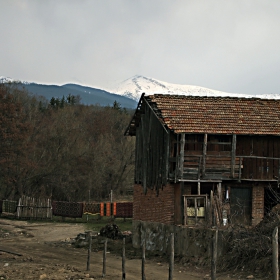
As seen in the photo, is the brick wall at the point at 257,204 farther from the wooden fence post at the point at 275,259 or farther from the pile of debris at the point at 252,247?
the wooden fence post at the point at 275,259

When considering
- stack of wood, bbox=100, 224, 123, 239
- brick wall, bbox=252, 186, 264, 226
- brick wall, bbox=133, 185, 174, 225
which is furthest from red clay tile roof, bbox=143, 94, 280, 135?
stack of wood, bbox=100, 224, 123, 239

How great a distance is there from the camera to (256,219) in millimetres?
31578

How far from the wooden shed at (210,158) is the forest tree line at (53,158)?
21926mm

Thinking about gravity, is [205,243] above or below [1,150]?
below

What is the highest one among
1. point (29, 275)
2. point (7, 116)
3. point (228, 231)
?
point (7, 116)

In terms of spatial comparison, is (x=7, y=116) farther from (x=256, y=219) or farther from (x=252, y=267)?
(x=252, y=267)

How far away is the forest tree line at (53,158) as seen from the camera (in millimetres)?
52719

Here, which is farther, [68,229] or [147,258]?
[68,229]

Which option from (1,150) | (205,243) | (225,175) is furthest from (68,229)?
(205,243)

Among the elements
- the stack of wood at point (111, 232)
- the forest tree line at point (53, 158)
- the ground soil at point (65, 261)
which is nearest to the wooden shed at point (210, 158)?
the ground soil at point (65, 261)

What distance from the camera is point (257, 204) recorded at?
3173 centimetres

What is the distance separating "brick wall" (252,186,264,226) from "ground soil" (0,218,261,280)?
553 cm

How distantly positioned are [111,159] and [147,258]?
39920 millimetres

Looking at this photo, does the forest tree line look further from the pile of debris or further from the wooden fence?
the pile of debris
